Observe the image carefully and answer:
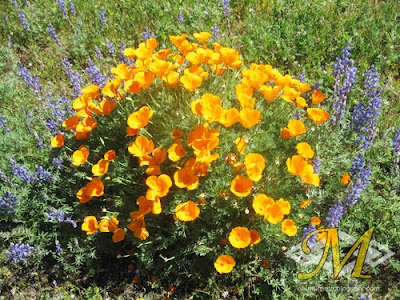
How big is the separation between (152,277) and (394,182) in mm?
1993

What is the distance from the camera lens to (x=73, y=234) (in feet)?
10.7

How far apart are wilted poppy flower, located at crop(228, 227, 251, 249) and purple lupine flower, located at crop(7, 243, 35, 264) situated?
166 cm

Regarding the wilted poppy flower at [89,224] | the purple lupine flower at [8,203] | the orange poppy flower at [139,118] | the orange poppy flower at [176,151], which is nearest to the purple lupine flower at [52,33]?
the purple lupine flower at [8,203]

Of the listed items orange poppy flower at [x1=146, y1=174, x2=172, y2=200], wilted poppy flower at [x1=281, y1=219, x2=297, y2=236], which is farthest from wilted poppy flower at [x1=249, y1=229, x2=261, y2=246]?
orange poppy flower at [x1=146, y1=174, x2=172, y2=200]

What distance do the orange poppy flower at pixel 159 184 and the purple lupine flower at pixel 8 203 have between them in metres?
1.33

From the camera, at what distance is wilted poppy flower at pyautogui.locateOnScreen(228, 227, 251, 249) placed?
8.13 feet

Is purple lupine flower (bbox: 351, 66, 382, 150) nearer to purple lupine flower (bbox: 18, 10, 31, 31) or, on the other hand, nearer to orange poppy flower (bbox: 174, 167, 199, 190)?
orange poppy flower (bbox: 174, 167, 199, 190)

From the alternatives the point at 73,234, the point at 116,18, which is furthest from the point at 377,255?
the point at 116,18

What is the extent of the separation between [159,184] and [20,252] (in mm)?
1371

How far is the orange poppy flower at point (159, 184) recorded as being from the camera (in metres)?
2.51

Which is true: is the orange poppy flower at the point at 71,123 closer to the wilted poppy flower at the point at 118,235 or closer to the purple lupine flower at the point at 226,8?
the wilted poppy flower at the point at 118,235

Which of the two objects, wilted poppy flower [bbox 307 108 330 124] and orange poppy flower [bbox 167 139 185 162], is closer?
orange poppy flower [bbox 167 139 185 162]

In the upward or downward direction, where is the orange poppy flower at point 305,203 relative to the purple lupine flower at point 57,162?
upward

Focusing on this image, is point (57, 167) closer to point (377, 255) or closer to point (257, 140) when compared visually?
point (257, 140)
